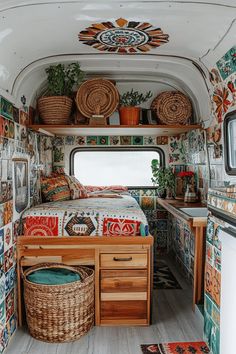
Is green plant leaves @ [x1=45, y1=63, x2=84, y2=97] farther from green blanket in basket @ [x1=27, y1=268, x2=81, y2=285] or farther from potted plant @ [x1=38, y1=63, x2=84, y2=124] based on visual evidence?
green blanket in basket @ [x1=27, y1=268, x2=81, y2=285]

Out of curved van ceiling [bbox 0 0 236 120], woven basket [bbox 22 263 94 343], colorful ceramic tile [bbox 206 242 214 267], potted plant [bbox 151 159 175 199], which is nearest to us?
curved van ceiling [bbox 0 0 236 120]

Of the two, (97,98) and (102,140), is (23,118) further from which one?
(102,140)

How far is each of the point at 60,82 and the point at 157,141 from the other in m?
1.73

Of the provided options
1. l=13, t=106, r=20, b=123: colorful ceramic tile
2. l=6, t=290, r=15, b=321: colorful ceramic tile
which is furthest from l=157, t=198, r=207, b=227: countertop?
l=13, t=106, r=20, b=123: colorful ceramic tile

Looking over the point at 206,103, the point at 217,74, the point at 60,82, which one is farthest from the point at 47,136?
the point at 217,74

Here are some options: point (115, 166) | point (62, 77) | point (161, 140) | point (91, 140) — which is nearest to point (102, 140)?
point (91, 140)

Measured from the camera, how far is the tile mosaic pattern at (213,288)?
6.62 feet

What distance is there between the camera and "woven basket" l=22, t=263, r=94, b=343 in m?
2.38

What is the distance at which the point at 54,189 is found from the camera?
339 cm

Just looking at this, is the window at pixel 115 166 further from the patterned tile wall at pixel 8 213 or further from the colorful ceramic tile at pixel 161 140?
the patterned tile wall at pixel 8 213

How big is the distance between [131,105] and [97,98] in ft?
1.79

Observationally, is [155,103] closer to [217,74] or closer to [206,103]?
[206,103]

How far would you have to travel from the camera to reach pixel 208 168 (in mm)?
3189

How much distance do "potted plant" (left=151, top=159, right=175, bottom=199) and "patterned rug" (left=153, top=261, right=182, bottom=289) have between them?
0.90 m
